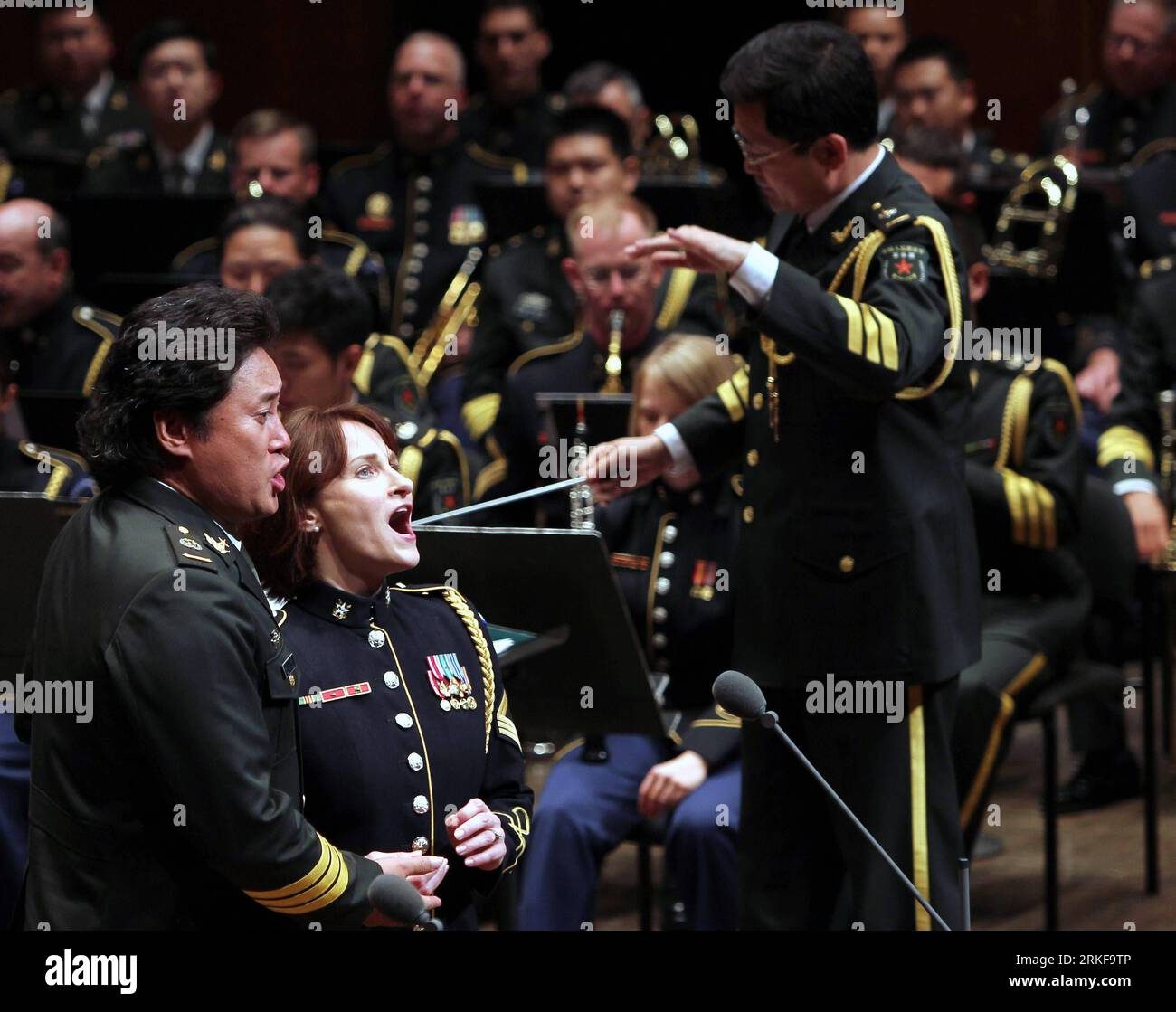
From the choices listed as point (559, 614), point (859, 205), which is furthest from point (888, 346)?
point (559, 614)

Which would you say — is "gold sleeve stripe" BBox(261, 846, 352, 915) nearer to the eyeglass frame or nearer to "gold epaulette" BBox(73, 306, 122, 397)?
the eyeglass frame

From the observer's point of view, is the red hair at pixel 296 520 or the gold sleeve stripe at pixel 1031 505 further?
the gold sleeve stripe at pixel 1031 505

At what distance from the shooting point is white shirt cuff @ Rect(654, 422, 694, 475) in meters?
2.79

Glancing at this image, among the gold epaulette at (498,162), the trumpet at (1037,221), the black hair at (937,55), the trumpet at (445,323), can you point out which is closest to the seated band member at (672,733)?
the trumpet at (1037,221)

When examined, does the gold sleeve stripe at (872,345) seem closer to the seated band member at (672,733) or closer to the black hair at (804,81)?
the black hair at (804,81)

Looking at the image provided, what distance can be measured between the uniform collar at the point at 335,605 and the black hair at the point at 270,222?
2.18 meters

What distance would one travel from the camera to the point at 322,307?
343 centimetres

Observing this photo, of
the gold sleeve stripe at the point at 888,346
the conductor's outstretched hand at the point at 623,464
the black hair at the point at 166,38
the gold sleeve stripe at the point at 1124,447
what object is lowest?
the gold sleeve stripe at the point at 1124,447

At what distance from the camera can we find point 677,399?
3328 millimetres

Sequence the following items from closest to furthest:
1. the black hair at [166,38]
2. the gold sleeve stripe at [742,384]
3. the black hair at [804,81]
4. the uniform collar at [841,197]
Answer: the black hair at [804,81] < the uniform collar at [841,197] < the gold sleeve stripe at [742,384] < the black hair at [166,38]

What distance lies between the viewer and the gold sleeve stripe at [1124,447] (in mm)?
4281

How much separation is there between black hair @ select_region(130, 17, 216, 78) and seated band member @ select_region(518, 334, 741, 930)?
3351 mm

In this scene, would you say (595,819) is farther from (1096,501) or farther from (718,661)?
(1096,501)

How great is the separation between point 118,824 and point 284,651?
244mm
